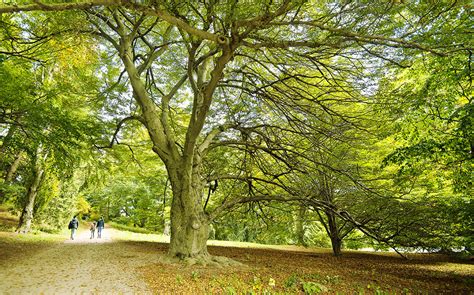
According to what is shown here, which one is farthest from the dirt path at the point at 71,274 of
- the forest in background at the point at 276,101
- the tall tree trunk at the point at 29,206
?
the tall tree trunk at the point at 29,206

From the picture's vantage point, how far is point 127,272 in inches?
254

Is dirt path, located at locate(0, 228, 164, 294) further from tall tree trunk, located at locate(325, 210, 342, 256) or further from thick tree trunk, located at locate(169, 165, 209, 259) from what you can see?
tall tree trunk, located at locate(325, 210, 342, 256)

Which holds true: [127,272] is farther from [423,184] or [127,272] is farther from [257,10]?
[423,184]

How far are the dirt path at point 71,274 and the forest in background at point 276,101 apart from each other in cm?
180

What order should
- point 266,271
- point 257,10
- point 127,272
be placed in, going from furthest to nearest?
1. point 266,271
2. point 127,272
3. point 257,10

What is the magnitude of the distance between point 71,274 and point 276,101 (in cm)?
611

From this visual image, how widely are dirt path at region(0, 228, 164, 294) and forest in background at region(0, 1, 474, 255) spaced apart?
1798 mm

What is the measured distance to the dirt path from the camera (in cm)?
509

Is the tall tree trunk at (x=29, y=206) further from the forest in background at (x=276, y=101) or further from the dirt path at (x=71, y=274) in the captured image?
the dirt path at (x=71, y=274)

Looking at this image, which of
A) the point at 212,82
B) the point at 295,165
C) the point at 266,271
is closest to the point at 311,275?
the point at 266,271

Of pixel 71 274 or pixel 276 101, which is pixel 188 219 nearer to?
pixel 71 274

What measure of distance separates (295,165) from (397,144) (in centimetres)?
638

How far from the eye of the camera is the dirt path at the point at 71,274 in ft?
16.7

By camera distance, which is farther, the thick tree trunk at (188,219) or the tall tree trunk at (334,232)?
the tall tree trunk at (334,232)
